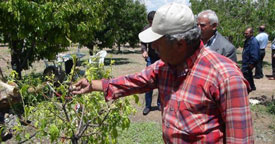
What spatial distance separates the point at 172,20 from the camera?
1.58 metres

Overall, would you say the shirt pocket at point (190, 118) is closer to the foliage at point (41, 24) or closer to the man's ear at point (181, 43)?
the man's ear at point (181, 43)

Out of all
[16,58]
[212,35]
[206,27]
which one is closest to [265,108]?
[212,35]

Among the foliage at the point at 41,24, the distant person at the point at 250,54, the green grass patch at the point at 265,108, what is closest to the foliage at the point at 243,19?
the distant person at the point at 250,54

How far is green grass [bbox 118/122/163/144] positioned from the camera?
15.6 ft

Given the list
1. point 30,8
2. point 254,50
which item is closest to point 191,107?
point 30,8

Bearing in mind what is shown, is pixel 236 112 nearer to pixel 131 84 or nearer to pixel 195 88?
pixel 195 88

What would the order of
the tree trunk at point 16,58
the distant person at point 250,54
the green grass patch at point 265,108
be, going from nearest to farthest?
1. the green grass patch at point 265,108
2. the distant person at point 250,54
3. the tree trunk at point 16,58

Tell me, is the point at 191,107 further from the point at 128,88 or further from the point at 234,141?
the point at 128,88

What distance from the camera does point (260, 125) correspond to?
5.77 m

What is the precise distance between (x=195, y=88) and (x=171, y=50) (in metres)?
0.25

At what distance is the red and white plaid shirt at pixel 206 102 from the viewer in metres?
1.50

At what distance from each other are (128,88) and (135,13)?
19.9 m

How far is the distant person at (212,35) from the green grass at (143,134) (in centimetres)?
179

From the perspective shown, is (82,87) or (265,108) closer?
(82,87)
